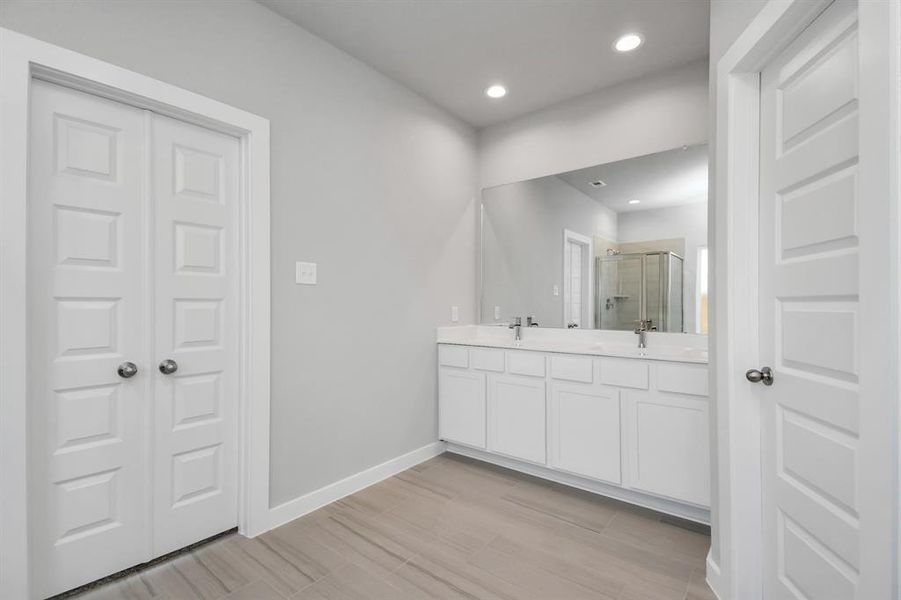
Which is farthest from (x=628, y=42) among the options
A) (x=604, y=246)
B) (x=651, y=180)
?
(x=604, y=246)

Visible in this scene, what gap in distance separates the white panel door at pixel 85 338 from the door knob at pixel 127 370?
0.08ft

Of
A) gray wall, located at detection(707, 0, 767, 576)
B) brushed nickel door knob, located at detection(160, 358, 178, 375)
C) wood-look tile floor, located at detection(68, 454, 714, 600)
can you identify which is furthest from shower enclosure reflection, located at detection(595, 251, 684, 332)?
brushed nickel door knob, located at detection(160, 358, 178, 375)

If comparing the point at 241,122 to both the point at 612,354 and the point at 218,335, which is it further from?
the point at 612,354

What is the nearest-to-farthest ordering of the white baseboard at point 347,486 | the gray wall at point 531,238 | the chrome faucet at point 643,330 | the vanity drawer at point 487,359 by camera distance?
the white baseboard at point 347,486
the chrome faucet at point 643,330
the vanity drawer at point 487,359
the gray wall at point 531,238

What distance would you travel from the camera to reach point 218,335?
200cm

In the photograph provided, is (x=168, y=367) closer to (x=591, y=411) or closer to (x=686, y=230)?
(x=591, y=411)

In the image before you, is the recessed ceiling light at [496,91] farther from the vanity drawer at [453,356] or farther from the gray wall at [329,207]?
the vanity drawer at [453,356]

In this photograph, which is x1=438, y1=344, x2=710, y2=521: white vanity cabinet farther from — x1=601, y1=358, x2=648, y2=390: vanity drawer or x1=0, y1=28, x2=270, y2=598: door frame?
x1=0, y1=28, x2=270, y2=598: door frame

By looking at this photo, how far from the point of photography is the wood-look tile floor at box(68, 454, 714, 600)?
1.65m

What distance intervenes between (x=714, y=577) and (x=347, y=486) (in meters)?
1.84

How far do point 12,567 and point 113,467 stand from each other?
377 mm

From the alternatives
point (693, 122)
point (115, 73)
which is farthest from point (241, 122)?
point (693, 122)

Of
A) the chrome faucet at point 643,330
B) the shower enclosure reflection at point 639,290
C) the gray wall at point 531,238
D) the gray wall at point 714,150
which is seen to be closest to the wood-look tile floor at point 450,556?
the gray wall at point 714,150

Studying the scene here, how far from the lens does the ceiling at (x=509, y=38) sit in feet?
6.91
